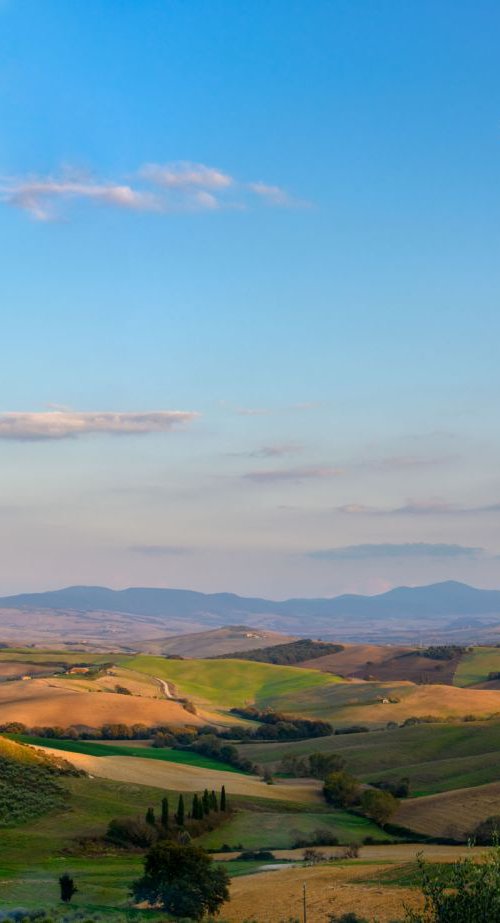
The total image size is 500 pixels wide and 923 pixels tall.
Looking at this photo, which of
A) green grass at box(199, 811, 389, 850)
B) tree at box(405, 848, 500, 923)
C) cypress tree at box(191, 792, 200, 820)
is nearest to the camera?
tree at box(405, 848, 500, 923)

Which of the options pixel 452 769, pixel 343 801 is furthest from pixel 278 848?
pixel 452 769

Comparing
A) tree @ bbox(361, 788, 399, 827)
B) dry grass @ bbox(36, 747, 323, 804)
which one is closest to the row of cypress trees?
dry grass @ bbox(36, 747, 323, 804)

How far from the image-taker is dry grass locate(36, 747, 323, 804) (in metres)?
85.0

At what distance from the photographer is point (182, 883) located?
4491 cm

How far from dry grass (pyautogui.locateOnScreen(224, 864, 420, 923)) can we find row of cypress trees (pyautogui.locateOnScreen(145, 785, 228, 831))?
15656 mm

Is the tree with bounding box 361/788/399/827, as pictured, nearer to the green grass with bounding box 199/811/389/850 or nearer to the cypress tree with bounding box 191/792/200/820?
the green grass with bounding box 199/811/389/850

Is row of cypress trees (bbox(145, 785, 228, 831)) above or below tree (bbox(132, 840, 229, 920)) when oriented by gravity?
below

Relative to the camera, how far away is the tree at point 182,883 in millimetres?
43750

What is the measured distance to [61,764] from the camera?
84625 millimetres

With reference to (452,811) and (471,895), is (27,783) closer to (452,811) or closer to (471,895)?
(452,811)

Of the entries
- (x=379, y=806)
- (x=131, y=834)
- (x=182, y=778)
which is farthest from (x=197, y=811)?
(x=182, y=778)

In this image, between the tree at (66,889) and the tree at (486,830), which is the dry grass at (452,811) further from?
the tree at (66,889)

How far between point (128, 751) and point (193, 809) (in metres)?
43.7

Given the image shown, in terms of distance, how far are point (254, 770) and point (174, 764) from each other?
9.95 metres
